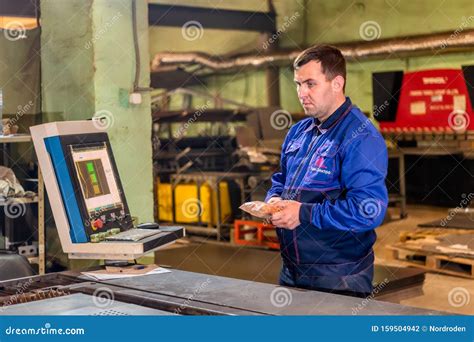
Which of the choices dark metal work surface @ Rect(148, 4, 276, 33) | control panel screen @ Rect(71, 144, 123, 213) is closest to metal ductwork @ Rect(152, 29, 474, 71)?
dark metal work surface @ Rect(148, 4, 276, 33)

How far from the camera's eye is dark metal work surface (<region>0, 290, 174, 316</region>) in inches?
90.0

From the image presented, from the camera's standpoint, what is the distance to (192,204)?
9469 mm

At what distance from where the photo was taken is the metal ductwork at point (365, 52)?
1012 centimetres

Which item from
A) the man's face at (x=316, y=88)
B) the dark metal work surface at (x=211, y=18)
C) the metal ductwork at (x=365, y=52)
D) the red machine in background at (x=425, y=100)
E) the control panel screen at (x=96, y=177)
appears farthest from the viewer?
the dark metal work surface at (x=211, y=18)

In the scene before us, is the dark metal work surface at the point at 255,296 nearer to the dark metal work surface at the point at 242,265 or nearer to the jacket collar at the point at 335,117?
the jacket collar at the point at 335,117

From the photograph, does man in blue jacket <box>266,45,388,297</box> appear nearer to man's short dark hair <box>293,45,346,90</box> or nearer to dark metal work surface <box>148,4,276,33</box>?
man's short dark hair <box>293,45,346,90</box>

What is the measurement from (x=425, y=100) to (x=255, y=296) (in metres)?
8.40

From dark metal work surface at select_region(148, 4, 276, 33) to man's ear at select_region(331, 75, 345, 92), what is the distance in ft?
27.9

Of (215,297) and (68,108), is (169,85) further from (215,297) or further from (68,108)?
(215,297)

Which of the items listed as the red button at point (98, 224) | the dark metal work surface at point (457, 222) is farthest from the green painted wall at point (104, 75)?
the dark metal work surface at point (457, 222)

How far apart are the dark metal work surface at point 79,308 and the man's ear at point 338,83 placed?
1228mm

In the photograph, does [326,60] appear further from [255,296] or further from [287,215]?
[255,296]

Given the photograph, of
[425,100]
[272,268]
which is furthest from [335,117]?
[425,100]

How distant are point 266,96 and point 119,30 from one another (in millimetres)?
9563
